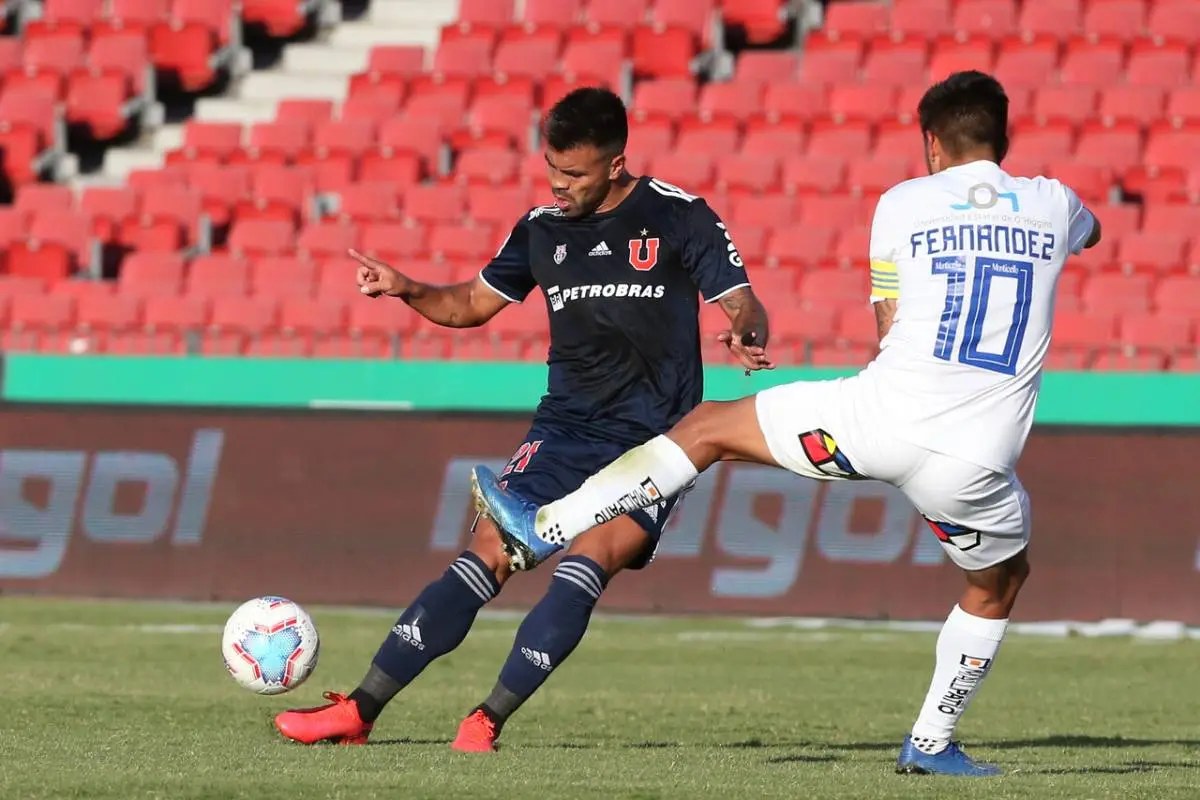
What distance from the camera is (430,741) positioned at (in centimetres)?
770

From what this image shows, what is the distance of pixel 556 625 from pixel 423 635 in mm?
520

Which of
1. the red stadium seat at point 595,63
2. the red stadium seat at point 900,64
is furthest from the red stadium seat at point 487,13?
the red stadium seat at point 900,64

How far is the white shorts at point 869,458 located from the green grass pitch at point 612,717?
2.84 feet

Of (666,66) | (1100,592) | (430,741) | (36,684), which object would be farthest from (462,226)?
(430,741)

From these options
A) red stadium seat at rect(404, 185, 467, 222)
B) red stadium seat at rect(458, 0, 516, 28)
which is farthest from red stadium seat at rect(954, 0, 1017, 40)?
red stadium seat at rect(404, 185, 467, 222)

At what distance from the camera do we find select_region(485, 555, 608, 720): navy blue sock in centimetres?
716

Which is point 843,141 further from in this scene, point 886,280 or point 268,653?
point 886,280

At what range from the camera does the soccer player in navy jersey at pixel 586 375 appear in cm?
718

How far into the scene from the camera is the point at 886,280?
21.0 ft

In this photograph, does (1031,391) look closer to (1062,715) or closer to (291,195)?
(1062,715)

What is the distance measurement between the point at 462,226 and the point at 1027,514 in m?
13.6

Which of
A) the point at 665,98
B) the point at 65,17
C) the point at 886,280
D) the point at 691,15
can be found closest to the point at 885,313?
the point at 886,280

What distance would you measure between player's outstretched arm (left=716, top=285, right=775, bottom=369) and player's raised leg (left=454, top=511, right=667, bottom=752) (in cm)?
77

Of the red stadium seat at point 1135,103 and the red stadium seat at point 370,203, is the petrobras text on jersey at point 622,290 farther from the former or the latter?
the red stadium seat at point 1135,103
